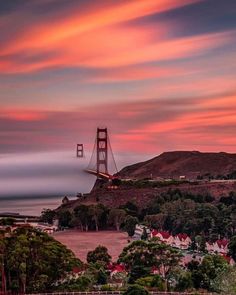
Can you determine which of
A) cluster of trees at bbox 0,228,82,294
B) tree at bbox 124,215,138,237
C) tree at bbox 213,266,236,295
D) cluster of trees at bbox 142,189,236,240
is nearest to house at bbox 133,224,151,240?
tree at bbox 124,215,138,237

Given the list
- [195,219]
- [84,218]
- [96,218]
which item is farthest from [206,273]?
[84,218]

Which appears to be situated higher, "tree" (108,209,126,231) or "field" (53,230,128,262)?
"tree" (108,209,126,231)

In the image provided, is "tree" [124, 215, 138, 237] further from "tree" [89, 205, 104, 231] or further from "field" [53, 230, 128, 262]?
"tree" [89, 205, 104, 231]

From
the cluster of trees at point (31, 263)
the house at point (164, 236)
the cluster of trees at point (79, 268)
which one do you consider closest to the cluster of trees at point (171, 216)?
the house at point (164, 236)

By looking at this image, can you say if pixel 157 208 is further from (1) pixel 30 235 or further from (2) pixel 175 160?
(2) pixel 175 160

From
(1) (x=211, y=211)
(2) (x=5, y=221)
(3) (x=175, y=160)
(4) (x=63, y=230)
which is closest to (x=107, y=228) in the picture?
(4) (x=63, y=230)

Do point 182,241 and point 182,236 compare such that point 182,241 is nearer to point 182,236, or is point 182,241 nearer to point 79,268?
point 182,236

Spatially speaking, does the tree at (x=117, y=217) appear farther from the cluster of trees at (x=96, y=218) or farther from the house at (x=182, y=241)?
the house at (x=182, y=241)
